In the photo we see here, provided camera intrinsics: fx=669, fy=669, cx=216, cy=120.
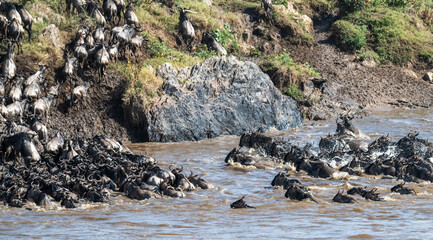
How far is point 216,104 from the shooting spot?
17.0 m

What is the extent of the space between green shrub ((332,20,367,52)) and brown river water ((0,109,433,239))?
1400cm

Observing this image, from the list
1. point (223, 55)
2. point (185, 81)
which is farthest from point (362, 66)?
point (185, 81)

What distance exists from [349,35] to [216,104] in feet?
33.5

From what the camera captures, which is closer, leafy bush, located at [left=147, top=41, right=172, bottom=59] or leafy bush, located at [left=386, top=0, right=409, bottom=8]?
leafy bush, located at [left=147, top=41, right=172, bottom=59]

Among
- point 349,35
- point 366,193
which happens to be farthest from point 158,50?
point 349,35

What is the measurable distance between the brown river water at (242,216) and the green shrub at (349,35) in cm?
1400

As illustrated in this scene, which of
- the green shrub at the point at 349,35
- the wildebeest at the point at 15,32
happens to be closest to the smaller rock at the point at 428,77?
the green shrub at the point at 349,35

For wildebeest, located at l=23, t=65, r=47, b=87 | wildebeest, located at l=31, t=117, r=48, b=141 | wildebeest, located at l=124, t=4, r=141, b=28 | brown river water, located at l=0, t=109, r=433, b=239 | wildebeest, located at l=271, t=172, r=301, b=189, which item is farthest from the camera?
wildebeest, located at l=124, t=4, r=141, b=28

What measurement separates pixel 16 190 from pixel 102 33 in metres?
7.65

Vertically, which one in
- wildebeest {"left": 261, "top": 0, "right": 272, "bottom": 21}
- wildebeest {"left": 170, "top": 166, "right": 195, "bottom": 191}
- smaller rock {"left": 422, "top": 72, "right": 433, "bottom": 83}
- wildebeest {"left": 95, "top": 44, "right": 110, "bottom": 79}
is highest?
wildebeest {"left": 261, "top": 0, "right": 272, "bottom": 21}

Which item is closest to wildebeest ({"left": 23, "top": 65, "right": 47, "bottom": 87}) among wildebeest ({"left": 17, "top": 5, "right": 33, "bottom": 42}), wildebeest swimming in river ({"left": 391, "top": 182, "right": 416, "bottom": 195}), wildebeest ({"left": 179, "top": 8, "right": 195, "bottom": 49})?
wildebeest ({"left": 17, "top": 5, "right": 33, "bottom": 42})

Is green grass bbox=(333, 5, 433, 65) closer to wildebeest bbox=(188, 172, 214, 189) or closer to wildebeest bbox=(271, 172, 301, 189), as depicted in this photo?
wildebeest bbox=(271, 172, 301, 189)

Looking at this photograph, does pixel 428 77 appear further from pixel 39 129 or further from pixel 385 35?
pixel 39 129

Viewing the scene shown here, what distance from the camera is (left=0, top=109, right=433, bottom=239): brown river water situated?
27.0 feet
